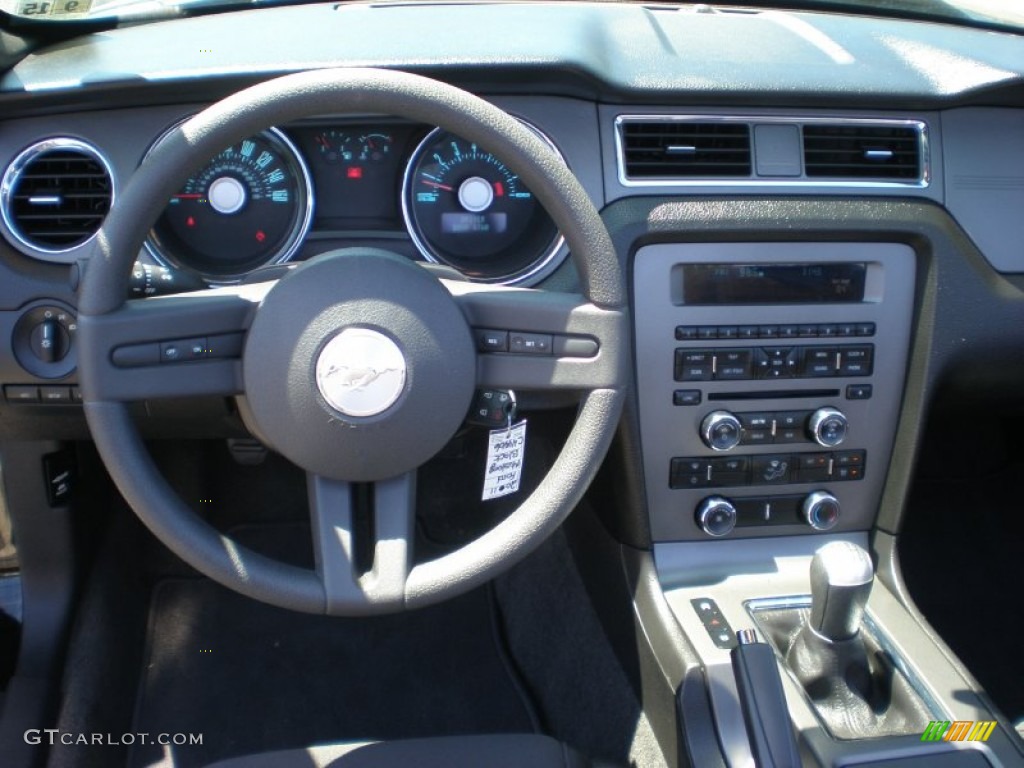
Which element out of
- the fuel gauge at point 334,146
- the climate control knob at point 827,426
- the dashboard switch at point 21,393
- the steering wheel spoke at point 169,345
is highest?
the fuel gauge at point 334,146

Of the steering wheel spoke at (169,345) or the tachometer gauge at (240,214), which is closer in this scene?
the steering wheel spoke at (169,345)

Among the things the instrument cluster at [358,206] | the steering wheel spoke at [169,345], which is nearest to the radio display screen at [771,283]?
the instrument cluster at [358,206]

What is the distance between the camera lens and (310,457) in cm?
123

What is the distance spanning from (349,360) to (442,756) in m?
0.61

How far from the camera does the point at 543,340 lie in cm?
126

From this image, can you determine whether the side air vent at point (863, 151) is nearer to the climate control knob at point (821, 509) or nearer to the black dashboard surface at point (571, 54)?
the black dashboard surface at point (571, 54)

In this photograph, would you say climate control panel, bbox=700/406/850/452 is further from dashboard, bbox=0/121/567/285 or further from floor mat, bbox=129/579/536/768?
floor mat, bbox=129/579/536/768

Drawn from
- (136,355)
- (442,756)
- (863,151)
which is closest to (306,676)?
(442,756)

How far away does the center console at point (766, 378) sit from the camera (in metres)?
1.61

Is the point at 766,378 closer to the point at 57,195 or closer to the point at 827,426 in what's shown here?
the point at 827,426

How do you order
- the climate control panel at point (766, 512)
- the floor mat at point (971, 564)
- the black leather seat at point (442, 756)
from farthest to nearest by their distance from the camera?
the floor mat at point (971, 564) → the climate control panel at point (766, 512) → the black leather seat at point (442, 756)

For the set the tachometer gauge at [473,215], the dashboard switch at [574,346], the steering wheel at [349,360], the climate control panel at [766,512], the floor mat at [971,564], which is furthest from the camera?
the floor mat at [971,564]

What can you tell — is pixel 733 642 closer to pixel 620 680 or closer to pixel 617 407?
pixel 620 680

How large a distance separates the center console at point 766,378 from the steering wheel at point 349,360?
1.27ft
